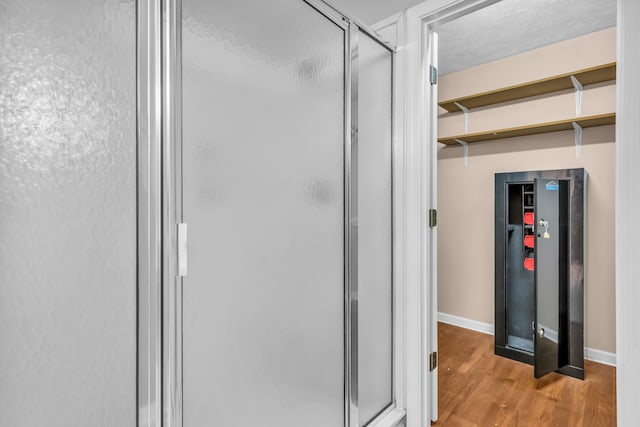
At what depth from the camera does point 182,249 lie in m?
0.90

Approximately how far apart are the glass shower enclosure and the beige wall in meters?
2.23

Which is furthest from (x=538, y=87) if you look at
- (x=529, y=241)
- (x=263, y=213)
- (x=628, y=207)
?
(x=263, y=213)

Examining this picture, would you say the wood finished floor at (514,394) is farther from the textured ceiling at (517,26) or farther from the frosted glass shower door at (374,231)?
the textured ceiling at (517,26)

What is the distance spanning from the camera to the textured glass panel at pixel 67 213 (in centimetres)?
69

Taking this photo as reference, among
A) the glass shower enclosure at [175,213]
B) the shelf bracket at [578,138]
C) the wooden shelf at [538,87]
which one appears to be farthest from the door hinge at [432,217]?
the shelf bracket at [578,138]

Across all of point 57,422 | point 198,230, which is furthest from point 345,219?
point 57,422

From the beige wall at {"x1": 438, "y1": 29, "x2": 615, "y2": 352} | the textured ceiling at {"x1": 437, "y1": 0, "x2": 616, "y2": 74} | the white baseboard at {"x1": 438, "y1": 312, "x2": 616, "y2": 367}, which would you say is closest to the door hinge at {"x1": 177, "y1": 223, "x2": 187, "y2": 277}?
the textured ceiling at {"x1": 437, "y1": 0, "x2": 616, "y2": 74}

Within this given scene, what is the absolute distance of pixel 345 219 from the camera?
1452mm

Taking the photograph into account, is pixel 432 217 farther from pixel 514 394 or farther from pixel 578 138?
pixel 578 138

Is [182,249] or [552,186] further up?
[552,186]

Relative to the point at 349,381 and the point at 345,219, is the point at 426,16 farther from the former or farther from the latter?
the point at 349,381

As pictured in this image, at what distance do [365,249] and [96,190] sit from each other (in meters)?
1.08

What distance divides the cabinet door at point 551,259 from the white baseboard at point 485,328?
427 millimetres

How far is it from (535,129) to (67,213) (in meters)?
3.10
